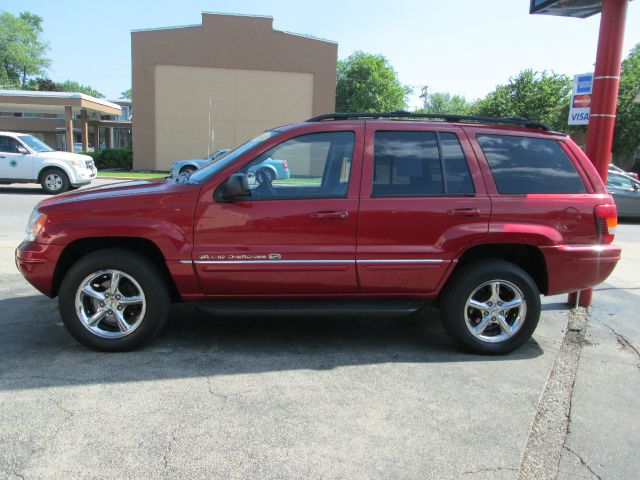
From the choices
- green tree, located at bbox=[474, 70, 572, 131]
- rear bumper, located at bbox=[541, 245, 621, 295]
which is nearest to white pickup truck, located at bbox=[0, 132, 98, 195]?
rear bumper, located at bbox=[541, 245, 621, 295]

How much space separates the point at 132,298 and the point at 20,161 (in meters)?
13.3

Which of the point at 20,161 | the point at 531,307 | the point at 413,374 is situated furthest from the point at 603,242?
the point at 20,161

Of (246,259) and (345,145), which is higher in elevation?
(345,145)

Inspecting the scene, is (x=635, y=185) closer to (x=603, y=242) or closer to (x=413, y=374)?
(x=603, y=242)

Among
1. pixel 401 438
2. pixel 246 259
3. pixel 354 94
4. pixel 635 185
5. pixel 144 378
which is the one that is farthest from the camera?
pixel 354 94

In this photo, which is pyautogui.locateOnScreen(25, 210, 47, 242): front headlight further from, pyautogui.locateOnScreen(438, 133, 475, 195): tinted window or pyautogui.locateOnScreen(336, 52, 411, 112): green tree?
pyautogui.locateOnScreen(336, 52, 411, 112): green tree

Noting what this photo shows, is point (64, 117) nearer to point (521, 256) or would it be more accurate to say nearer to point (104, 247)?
point (104, 247)

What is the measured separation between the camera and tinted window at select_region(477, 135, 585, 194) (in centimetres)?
411

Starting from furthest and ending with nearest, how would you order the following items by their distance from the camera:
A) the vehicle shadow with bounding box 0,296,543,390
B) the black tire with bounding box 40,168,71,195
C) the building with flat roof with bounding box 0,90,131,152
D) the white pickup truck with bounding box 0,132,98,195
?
the building with flat roof with bounding box 0,90,131,152
the black tire with bounding box 40,168,71,195
the white pickup truck with bounding box 0,132,98,195
the vehicle shadow with bounding box 0,296,543,390

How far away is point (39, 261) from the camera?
152 inches

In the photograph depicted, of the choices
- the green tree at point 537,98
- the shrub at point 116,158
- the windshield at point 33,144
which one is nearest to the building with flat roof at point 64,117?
the shrub at point 116,158

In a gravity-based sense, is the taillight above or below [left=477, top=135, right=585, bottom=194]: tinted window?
below

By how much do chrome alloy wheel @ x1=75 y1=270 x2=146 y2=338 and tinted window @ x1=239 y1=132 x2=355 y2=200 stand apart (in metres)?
1.21

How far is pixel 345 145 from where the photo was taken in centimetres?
406
